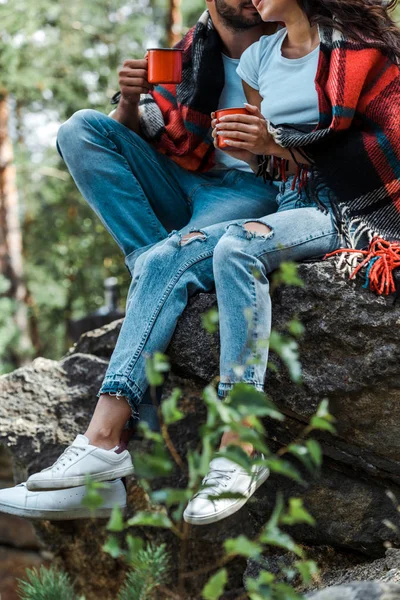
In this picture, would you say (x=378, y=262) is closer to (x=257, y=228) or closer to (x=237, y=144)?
(x=257, y=228)

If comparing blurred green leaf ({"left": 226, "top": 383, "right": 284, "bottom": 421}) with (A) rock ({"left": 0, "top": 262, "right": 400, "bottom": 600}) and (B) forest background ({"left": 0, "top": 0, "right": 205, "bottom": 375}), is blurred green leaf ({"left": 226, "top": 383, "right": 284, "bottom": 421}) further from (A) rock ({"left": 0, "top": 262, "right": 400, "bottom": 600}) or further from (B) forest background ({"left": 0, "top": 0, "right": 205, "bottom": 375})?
(B) forest background ({"left": 0, "top": 0, "right": 205, "bottom": 375})

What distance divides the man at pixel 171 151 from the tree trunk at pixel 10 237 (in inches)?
265

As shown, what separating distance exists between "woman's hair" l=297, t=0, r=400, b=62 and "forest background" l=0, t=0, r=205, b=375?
5.92m

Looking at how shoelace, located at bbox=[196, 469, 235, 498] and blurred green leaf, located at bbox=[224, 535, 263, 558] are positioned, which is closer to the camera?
blurred green leaf, located at bbox=[224, 535, 263, 558]

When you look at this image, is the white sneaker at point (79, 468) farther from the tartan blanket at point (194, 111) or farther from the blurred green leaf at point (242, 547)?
the tartan blanket at point (194, 111)

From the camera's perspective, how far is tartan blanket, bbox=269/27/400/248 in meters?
2.36

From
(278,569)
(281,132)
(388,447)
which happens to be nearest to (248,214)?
(281,132)

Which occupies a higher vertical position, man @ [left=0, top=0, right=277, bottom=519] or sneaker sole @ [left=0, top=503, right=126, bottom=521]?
man @ [left=0, top=0, right=277, bottom=519]

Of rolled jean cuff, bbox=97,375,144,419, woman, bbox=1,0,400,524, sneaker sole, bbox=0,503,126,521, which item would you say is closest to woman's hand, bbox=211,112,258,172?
woman, bbox=1,0,400,524

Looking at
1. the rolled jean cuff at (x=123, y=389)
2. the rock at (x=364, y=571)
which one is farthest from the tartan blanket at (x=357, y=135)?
the rock at (x=364, y=571)

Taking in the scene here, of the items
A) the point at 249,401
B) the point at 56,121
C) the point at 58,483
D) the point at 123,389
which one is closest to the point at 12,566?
the point at 58,483

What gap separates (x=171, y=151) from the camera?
9.40ft

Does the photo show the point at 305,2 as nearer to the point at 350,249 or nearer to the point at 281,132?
the point at 281,132

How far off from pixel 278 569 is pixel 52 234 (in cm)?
973
